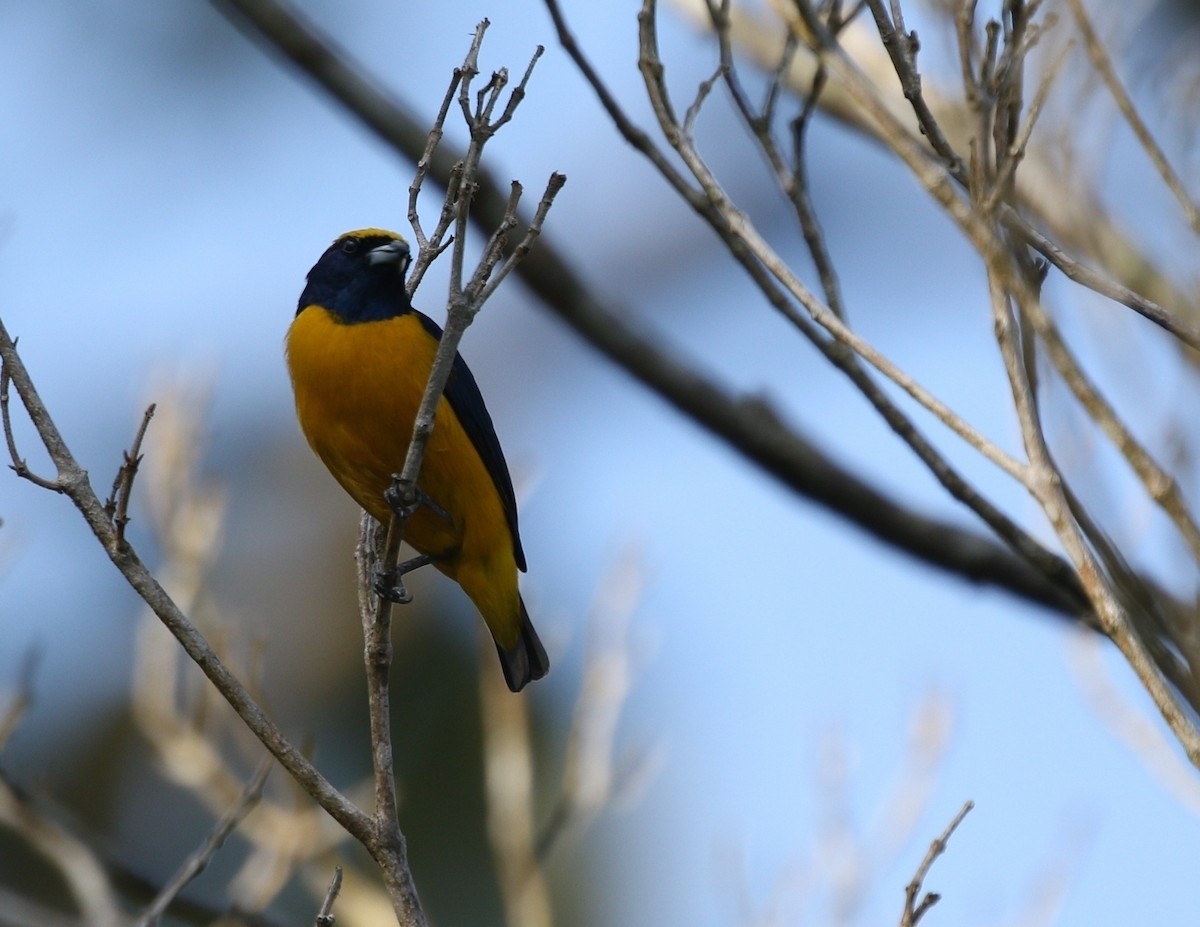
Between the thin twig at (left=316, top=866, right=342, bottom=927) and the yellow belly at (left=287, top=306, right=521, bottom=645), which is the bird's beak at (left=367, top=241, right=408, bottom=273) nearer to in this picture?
the yellow belly at (left=287, top=306, right=521, bottom=645)

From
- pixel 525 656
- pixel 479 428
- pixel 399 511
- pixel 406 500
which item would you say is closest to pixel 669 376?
pixel 479 428

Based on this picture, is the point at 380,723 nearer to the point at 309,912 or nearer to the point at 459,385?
the point at 459,385

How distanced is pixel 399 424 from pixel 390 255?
3.00 ft

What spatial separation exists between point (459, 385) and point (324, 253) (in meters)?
0.94

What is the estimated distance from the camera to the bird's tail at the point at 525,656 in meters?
5.79

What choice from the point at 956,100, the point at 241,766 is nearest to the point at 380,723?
the point at 956,100

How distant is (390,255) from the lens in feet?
18.7

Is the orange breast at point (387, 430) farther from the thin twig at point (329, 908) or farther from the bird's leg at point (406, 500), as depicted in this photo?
the thin twig at point (329, 908)

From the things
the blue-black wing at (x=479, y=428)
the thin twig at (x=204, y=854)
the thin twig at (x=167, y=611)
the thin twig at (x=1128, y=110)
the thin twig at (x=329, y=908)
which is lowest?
the thin twig at (x=204, y=854)

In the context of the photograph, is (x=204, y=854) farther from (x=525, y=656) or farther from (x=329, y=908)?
(x=525, y=656)

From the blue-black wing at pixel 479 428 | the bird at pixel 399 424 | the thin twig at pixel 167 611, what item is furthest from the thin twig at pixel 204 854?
the blue-black wing at pixel 479 428

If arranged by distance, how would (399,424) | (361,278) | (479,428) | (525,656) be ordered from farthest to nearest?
(525,656) → (361,278) → (479,428) → (399,424)

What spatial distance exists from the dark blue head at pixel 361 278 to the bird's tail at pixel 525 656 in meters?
1.24

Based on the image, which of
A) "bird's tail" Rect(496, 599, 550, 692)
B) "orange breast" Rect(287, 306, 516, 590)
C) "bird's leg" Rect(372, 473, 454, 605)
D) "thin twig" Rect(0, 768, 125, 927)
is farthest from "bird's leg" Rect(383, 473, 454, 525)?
"thin twig" Rect(0, 768, 125, 927)
